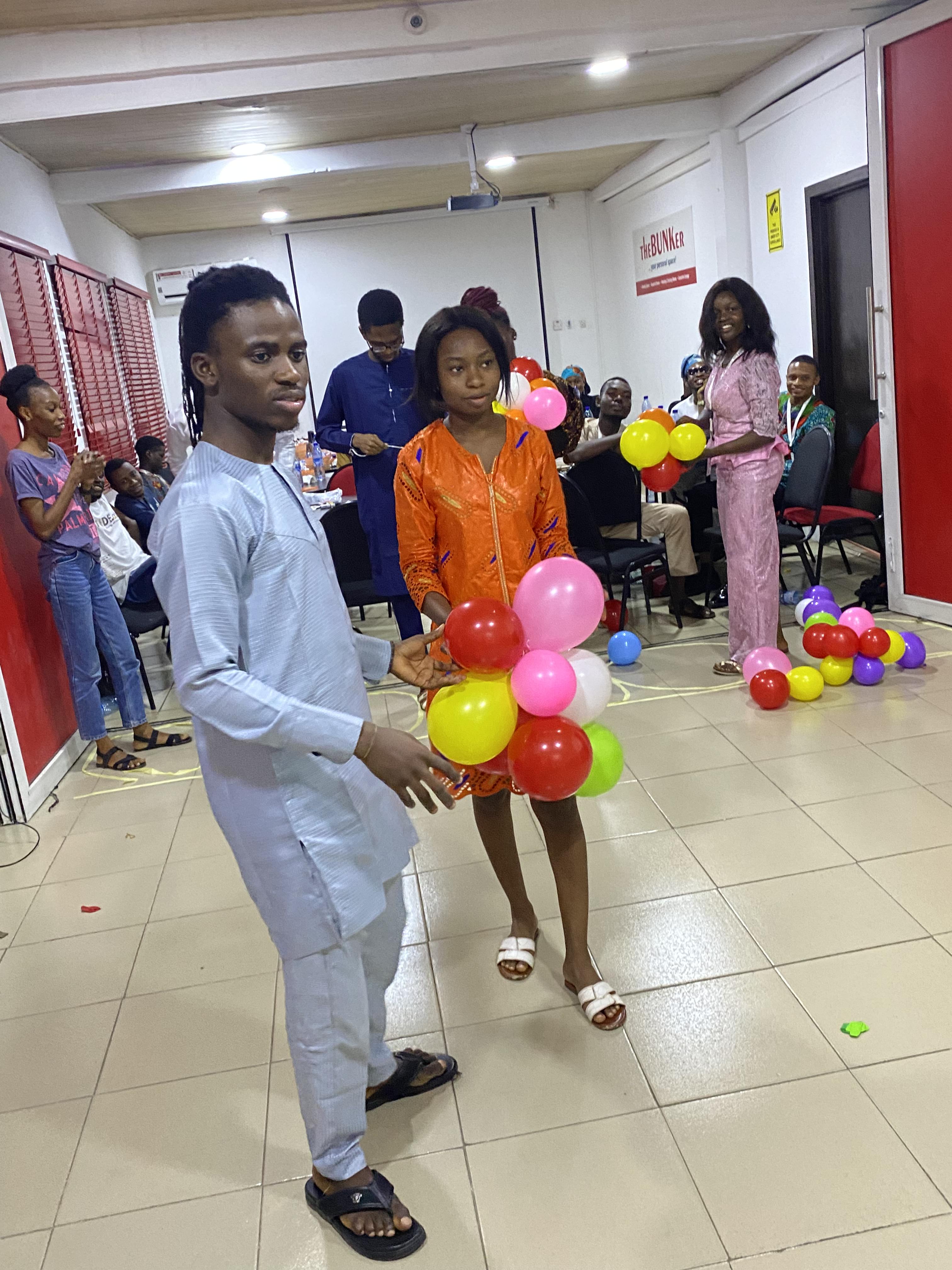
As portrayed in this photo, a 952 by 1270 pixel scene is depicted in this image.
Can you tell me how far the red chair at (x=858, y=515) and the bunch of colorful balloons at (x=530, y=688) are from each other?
3.51 m

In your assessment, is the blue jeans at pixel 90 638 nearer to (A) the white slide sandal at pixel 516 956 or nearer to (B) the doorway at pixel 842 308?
(A) the white slide sandal at pixel 516 956

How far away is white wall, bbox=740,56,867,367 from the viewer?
18.5ft

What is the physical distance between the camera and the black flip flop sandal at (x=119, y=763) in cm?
415

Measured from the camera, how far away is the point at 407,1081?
78.8 inches

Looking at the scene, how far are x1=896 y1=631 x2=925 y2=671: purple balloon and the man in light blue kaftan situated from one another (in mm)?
3115

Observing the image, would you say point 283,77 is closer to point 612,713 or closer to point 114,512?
point 114,512

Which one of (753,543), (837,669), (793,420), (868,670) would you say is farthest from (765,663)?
(793,420)

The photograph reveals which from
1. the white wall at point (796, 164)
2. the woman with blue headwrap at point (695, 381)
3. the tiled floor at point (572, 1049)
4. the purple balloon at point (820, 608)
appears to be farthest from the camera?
the woman with blue headwrap at point (695, 381)

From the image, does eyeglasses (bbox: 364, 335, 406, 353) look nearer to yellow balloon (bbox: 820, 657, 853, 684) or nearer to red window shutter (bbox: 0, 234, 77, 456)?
red window shutter (bbox: 0, 234, 77, 456)

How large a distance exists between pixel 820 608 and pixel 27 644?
11.3ft

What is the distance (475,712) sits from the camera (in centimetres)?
198

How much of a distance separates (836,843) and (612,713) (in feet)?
4.60

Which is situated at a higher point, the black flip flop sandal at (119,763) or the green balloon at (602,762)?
the green balloon at (602,762)

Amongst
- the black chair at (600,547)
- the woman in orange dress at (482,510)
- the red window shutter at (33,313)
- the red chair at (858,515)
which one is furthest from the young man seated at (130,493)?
the woman in orange dress at (482,510)
